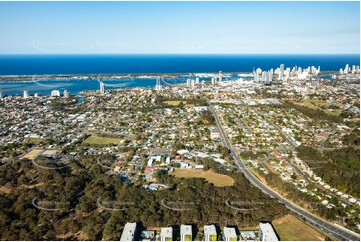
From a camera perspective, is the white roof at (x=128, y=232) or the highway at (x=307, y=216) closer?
the white roof at (x=128, y=232)

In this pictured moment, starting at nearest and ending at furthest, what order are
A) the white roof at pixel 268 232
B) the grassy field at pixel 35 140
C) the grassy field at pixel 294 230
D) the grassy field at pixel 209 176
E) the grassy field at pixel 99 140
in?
the white roof at pixel 268 232
the grassy field at pixel 294 230
the grassy field at pixel 209 176
the grassy field at pixel 99 140
the grassy field at pixel 35 140

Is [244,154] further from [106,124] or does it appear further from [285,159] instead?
[106,124]

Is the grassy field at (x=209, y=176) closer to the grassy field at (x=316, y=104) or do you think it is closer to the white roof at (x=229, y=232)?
the white roof at (x=229, y=232)

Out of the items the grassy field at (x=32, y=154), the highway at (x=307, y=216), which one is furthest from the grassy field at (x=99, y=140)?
the highway at (x=307, y=216)

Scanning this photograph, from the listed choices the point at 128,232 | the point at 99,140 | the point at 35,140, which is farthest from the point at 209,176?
the point at 35,140

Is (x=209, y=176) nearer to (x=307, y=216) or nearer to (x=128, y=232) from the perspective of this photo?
(x=307, y=216)

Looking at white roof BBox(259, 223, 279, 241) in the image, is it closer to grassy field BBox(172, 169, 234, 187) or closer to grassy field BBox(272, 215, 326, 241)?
grassy field BBox(272, 215, 326, 241)
